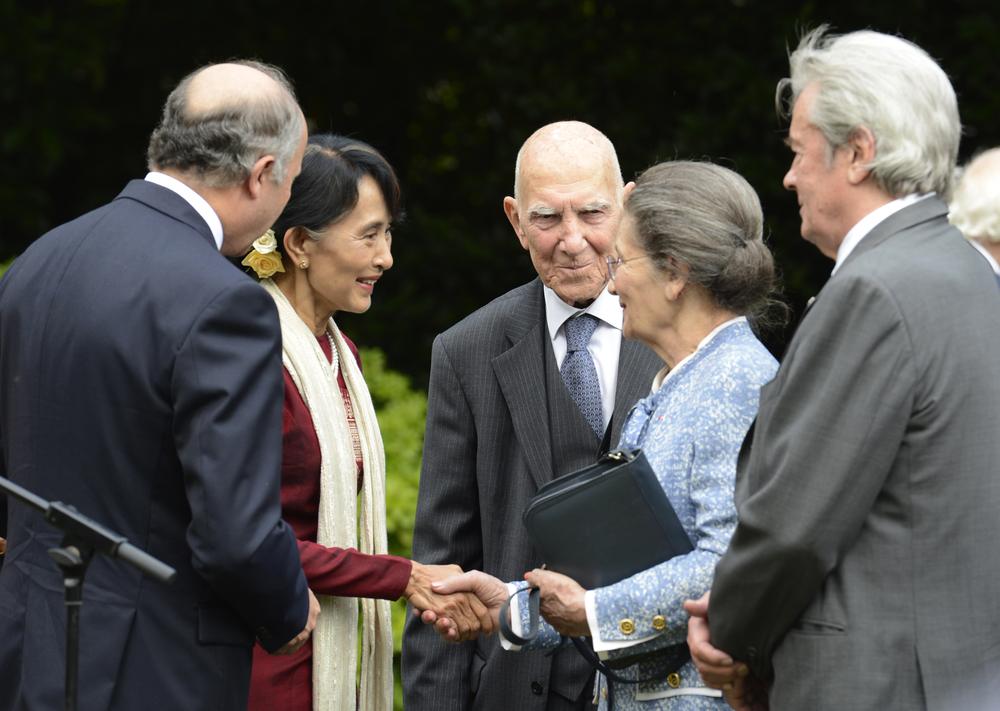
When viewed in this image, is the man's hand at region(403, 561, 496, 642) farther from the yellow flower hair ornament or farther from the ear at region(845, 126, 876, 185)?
the ear at region(845, 126, 876, 185)

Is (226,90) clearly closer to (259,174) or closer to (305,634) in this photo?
(259,174)

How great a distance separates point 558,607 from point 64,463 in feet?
3.51

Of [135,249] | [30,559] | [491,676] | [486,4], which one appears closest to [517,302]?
[491,676]

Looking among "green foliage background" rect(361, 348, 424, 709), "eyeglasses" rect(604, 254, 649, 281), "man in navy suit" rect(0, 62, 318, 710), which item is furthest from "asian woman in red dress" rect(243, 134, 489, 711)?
"green foliage background" rect(361, 348, 424, 709)

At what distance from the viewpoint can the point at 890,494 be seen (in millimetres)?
2500

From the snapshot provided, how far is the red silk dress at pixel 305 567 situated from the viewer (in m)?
3.33

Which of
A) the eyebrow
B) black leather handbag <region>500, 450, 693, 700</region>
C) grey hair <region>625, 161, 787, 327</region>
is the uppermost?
grey hair <region>625, 161, 787, 327</region>

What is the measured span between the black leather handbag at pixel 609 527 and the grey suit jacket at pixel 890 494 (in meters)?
0.29

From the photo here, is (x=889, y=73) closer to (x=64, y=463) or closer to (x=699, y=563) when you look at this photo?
(x=699, y=563)

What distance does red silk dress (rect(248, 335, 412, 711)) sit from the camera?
10.9ft

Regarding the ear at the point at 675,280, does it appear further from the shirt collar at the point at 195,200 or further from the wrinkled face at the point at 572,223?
the shirt collar at the point at 195,200

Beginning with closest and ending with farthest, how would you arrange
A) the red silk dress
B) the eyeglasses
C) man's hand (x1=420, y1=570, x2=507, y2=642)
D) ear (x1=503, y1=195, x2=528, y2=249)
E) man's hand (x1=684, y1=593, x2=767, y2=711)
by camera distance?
man's hand (x1=684, y1=593, x2=767, y2=711) < the eyeglasses < the red silk dress < man's hand (x1=420, y1=570, x2=507, y2=642) < ear (x1=503, y1=195, x2=528, y2=249)

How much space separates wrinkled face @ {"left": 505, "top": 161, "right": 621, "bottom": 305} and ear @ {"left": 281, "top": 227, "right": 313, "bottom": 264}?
62 centimetres

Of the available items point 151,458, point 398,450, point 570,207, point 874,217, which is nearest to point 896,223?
point 874,217
